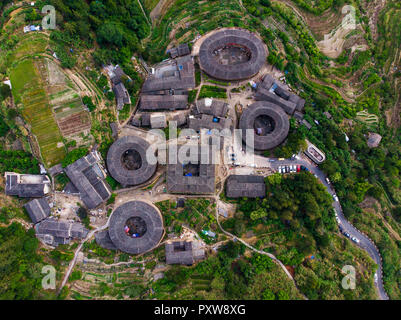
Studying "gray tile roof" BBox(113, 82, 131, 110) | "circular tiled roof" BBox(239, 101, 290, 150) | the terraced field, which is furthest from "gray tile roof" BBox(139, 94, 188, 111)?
"circular tiled roof" BBox(239, 101, 290, 150)

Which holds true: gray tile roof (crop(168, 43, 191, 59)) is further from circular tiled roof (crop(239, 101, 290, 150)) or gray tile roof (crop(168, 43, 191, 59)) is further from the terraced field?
the terraced field

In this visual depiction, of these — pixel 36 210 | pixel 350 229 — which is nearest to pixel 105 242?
pixel 36 210

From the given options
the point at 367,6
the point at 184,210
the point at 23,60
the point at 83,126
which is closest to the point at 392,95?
the point at 367,6

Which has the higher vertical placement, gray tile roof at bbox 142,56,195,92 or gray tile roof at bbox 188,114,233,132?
gray tile roof at bbox 142,56,195,92

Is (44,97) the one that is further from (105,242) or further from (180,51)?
(105,242)

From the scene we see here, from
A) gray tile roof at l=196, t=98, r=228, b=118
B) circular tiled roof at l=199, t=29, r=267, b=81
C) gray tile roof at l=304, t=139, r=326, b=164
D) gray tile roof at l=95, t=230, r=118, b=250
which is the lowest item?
gray tile roof at l=95, t=230, r=118, b=250

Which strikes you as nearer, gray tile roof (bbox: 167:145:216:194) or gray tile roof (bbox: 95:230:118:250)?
gray tile roof (bbox: 95:230:118:250)
